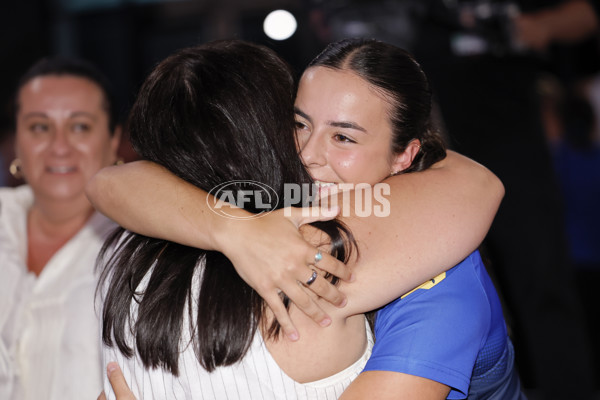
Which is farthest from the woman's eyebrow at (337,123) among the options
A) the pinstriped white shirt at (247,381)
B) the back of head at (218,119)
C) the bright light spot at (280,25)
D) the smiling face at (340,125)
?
the bright light spot at (280,25)

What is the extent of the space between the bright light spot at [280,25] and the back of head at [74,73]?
2.85 m

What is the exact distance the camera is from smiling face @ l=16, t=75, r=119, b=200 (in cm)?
185

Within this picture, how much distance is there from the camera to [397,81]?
1282 mm

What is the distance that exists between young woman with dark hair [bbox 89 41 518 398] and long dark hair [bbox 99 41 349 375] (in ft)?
0.11

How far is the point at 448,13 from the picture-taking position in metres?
2.42

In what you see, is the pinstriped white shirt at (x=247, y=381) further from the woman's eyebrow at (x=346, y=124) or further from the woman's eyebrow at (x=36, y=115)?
the woman's eyebrow at (x=36, y=115)

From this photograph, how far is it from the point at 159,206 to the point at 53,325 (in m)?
0.75

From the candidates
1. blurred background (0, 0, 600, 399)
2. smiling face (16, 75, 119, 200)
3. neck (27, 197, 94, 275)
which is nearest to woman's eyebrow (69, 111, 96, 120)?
smiling face (16, 75, 119, 200)

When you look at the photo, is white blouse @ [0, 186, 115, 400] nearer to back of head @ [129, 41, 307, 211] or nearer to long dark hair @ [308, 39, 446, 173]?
back of head @ [129, 41, 307, 211]

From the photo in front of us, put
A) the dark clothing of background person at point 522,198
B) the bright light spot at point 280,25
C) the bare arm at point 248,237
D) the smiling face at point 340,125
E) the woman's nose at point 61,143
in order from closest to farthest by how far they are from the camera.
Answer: the bare arm at point 248,237 < the smiling face at point 340,125 < the woman's nose at point 61,143 < the dark clothing of background person at point 522,198 < the bright light spot at point 280,25

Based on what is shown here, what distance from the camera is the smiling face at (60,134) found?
1852 millimetres

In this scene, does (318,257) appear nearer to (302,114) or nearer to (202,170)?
(202,170)

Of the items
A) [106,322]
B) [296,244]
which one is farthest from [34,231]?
[296,244]

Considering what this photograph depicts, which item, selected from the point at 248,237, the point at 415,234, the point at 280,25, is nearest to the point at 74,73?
the point at 248,237
